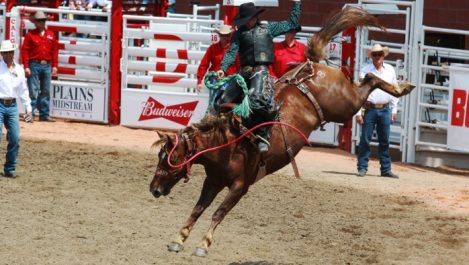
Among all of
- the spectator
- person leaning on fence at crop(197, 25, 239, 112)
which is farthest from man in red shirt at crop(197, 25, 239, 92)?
the spectator

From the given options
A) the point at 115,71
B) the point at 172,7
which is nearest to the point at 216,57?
the point at 115,71

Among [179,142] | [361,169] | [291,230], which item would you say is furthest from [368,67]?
[179,142]

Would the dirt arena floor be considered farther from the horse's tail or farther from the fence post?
the fence post

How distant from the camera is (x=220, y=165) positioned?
28.2 feet

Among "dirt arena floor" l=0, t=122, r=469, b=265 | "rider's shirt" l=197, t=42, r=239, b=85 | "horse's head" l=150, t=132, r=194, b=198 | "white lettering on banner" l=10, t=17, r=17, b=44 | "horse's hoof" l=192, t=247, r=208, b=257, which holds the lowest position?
"dirt arena floor" l=0, t=122, r=469, b=265

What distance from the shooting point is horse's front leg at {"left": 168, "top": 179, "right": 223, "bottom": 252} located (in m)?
8.46

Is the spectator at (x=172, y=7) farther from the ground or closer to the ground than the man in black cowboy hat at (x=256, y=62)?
farther from the ground

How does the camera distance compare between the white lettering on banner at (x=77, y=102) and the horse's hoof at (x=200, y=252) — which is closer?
the horse's hoof at (x=200, y=252)

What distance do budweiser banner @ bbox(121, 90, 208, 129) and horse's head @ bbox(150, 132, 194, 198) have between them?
7795 millimetres

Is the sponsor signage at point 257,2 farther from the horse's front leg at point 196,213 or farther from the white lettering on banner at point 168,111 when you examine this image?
Result: the horse's front leg at point 196,213

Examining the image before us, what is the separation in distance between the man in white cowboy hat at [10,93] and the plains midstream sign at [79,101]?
4.82 m

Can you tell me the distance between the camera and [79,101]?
17.4m

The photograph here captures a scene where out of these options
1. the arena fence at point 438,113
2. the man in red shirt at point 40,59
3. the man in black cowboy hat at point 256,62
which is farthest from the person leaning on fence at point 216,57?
the man in black cowboy hat at point 256,62

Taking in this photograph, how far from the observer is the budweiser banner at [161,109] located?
16.4m
